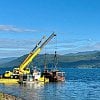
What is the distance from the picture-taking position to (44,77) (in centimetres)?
16188

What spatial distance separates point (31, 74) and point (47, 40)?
974 inches

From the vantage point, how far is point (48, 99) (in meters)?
90.1

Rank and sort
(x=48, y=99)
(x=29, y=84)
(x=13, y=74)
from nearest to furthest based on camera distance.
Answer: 1. (x=48, y=99)
2. (x=29, y=84)
3. (x=13, y=74)

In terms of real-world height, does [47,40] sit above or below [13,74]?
above

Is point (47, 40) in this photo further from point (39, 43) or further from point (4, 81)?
point (4, 81)

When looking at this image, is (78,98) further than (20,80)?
No

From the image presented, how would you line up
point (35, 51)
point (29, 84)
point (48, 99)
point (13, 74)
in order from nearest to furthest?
point (48, 99) → point (29, 84) → point (13, 74) → point (35, 51)

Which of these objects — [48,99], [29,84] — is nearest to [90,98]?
[48,99]

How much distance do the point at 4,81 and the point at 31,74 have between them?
10.00m

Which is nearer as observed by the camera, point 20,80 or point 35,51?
point 20,80

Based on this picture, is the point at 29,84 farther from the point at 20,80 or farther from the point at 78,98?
the point at 78,98

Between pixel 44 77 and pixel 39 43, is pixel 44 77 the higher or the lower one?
the lower one

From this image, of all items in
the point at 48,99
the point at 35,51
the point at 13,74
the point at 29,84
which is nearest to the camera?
the point at 48,99

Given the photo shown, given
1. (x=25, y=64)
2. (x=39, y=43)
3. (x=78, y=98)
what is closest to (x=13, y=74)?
(x=25, y=64)
